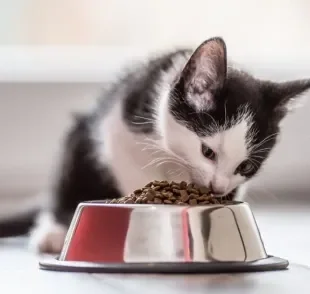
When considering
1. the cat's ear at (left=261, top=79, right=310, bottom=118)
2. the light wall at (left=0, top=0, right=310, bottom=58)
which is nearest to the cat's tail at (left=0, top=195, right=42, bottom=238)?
the light wall at (left=0, top=0, right=310, bottom=58)

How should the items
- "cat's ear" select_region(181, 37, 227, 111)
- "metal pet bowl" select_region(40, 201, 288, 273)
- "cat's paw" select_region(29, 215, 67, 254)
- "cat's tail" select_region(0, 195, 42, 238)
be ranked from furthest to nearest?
"cat's tail" select_region(0, 195, 42, 238)
"cat's paw" select_region(29, 215, 67, 254)
"cat's ear" select_region(181, 37, 227, 111)
"metal pet bowl" select_region(40, 201, 288, 273)

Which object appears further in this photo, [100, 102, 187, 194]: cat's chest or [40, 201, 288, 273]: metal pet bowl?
[100, 102, 187, 194]: cat's chest

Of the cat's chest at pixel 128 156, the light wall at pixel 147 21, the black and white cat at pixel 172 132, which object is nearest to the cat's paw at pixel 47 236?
the black and white cat at pixel 172 132

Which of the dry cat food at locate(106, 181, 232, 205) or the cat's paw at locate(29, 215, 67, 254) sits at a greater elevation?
the dry cat food at locate(106, 181, 232, 205)

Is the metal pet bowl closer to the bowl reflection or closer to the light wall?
the bowl reflection

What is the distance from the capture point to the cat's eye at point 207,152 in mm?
1092

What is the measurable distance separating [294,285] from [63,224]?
0.51 m

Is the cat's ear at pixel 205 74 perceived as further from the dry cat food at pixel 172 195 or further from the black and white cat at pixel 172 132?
the dry cat food at pixel 172 195

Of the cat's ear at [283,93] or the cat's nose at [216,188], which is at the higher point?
the cat's ear at [283,93]

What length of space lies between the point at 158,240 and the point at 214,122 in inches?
10.6

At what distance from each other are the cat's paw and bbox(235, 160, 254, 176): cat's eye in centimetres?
33

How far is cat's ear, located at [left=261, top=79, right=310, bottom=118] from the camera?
45.1 inches

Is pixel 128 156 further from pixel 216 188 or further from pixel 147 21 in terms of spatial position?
pixel 147 21

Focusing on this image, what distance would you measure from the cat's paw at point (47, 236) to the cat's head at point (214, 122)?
0.82 ft
